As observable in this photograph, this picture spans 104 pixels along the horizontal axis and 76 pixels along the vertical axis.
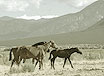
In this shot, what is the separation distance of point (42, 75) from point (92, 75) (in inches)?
114

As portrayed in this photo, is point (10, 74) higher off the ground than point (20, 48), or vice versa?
point (20, 48)

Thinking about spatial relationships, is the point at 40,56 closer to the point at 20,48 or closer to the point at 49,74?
the point at 20,48

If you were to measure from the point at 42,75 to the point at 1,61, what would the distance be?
1162cm

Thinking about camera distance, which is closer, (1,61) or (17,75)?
(17,75)

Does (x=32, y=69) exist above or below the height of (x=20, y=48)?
below

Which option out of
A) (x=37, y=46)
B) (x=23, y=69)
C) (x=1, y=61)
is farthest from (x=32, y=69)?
(x=1, y=61)

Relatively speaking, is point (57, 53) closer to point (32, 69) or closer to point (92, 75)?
point (32, 69)

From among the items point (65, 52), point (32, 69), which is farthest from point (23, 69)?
point (65, 52)

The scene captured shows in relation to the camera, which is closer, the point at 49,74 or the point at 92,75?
the point at 92,75

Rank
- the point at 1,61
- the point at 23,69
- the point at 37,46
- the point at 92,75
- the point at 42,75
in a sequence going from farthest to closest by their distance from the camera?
1. the point at 1,61
2. the point at 37,46
3. the point at 23,69
4. the point at 42,75
5. the point at 92,75

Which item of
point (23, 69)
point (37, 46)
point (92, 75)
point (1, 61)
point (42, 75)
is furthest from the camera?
point (1, 61)

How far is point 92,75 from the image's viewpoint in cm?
1399

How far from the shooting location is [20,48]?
Result: 1791cm

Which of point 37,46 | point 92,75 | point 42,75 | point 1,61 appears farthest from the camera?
point 1,61
